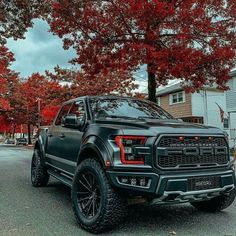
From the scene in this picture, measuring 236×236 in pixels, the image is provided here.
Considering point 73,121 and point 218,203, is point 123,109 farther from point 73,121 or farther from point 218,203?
point 218,203

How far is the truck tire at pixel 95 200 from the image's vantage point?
177 inches

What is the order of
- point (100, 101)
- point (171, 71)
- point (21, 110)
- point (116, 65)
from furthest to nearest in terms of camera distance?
point (21, 110)
point (116, 65)
point (171, 71)
point (100, 101)

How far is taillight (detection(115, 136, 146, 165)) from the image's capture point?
4477mm

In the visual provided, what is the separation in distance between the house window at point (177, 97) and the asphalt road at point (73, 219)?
2303 cm

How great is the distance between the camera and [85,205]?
499cm

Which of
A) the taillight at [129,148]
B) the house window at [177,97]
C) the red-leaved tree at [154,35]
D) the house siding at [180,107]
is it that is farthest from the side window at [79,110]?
the house window at [177,97]

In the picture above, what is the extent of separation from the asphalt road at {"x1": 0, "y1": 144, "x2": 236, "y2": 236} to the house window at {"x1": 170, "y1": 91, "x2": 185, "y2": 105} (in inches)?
907

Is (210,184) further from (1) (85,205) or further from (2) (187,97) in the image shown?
(2) (187,97)

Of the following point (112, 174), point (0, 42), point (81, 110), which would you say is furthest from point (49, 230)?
point (0, 42)

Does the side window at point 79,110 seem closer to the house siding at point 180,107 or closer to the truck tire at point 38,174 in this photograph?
the truck tire at point 38,174

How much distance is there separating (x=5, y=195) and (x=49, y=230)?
290cm

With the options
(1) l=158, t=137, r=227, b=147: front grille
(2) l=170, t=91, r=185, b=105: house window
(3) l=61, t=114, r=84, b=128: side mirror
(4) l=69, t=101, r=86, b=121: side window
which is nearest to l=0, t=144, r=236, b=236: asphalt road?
(1) l=158, t=137, r=227, b=147: front grille

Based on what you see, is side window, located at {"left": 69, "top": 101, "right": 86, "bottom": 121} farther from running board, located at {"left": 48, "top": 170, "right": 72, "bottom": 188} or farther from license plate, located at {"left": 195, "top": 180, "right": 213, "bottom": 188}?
license plate, located at {"left": 195, "top": 180, "right": 213, "bottom": 188}

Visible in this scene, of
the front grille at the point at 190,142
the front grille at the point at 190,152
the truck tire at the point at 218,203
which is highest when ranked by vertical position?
the front grille at the point at 190,142
